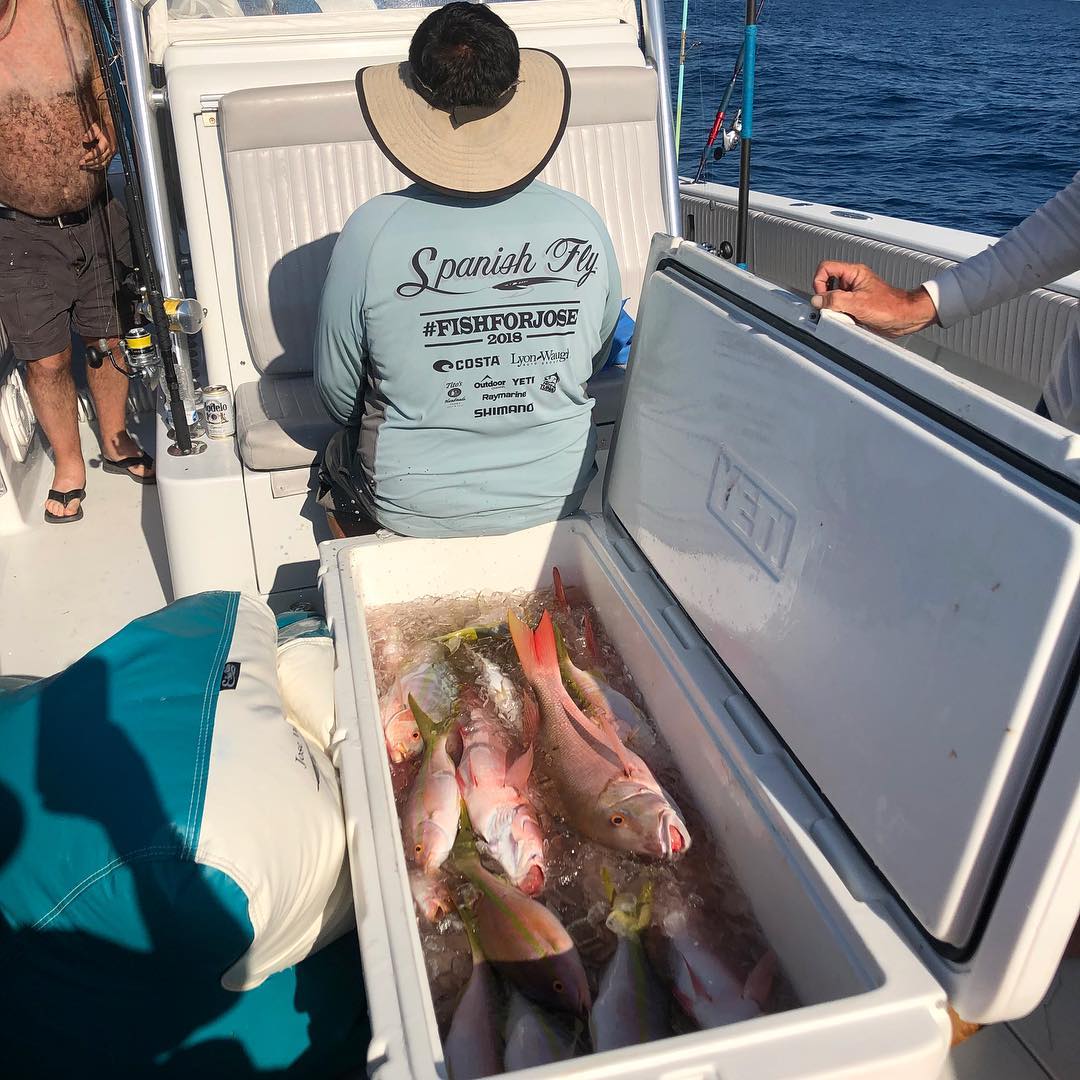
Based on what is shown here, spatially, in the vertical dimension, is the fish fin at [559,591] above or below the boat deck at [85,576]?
above

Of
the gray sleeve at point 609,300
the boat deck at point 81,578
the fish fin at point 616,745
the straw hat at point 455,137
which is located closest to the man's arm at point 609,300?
the gray sleeve at point 609,300

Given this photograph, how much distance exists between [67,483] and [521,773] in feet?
8.64

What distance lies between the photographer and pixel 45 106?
10.6ft

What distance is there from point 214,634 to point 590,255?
1.26 metres

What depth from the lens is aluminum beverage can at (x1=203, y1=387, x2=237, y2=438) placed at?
116 inches

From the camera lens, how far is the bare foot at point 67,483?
138 inches

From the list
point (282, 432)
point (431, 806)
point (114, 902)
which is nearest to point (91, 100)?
point (282, 432)

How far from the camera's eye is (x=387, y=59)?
135 inches

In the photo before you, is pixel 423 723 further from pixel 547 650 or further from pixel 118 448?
pixel 118 448

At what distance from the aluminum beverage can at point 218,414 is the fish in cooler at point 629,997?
2.09 meters

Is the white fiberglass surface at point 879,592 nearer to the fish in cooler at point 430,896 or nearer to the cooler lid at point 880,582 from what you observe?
the cooler lid at point 880,582

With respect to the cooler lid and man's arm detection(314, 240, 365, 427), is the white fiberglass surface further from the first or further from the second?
man's arm detection(314, 240, 365, 427)

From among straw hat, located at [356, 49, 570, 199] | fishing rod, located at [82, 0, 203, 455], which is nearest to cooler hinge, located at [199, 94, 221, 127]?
fishing rod, located at [82, 0, 203, 455]

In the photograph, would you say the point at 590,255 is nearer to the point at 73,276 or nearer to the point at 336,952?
the point at 336,952
